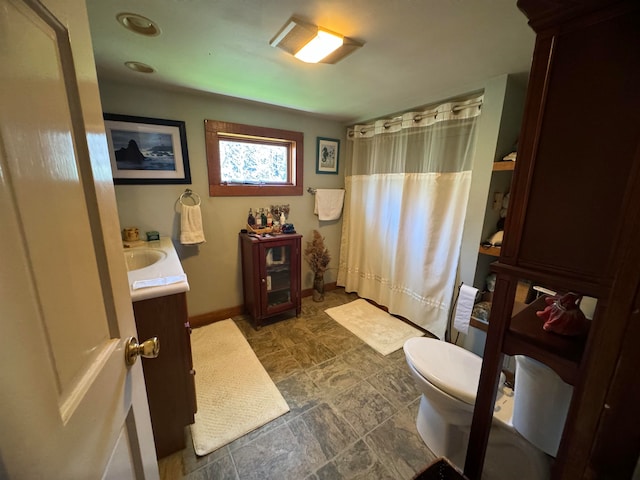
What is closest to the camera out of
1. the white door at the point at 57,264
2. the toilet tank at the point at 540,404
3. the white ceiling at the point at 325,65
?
the white door at the point at 57,264

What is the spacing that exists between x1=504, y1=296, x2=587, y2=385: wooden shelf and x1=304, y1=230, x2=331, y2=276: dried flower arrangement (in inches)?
86.7

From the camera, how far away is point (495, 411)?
42.0 inches

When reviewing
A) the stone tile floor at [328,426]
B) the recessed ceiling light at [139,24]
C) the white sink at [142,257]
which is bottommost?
the stone tile floor at [328,426]

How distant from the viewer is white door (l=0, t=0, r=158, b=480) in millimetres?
302

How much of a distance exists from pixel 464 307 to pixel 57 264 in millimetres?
2230

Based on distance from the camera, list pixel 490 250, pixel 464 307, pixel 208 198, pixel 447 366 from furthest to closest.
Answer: pixel 208 198 < pixel 464 307 < pixel 490 250 < pixel 447 366

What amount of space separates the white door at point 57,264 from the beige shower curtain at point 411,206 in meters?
2.15

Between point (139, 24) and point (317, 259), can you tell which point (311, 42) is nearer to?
point (139, 24)

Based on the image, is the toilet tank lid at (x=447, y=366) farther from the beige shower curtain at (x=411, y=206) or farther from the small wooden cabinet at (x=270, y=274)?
the small wooden cabinet at (x=270, y=274)

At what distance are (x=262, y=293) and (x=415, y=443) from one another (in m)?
1.59

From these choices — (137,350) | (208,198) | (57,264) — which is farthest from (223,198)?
(57,264)

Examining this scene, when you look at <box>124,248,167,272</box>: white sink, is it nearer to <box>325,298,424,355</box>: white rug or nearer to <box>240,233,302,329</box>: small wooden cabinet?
<box>240,233,302,329</box>: small wooden cabinet

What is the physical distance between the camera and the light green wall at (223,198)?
1.75m

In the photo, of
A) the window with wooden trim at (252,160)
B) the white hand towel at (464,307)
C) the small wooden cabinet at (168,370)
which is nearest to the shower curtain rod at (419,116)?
the window with wooden trim at (252,160)
